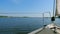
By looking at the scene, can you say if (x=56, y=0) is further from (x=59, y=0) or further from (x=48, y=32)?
(x=48, y=32)

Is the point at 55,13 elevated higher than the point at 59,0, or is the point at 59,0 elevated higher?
the point at 59,0

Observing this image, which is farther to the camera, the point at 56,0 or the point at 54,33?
the point at 54,33

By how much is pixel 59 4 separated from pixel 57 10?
0.77ft

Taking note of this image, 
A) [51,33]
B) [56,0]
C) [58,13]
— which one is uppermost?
[56,0]

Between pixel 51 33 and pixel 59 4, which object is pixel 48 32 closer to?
pixel 51 33

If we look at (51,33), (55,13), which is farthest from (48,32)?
(55,13)

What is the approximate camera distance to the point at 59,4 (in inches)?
220

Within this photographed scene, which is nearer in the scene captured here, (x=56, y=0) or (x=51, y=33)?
(x=56, y=0)

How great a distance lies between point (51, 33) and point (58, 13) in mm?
1040

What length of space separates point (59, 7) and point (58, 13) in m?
0.24

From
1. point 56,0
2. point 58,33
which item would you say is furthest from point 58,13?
point 58,33

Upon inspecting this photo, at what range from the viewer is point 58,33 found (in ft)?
19.8

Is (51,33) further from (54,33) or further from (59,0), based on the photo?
(59,0)

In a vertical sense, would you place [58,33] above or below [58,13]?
below
